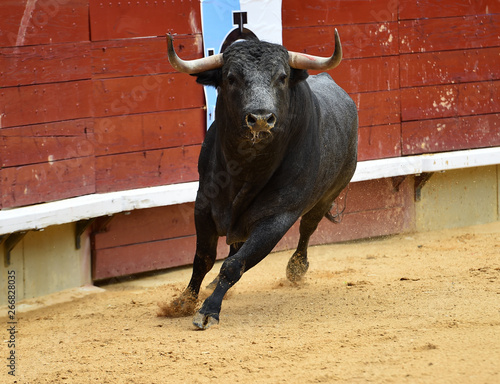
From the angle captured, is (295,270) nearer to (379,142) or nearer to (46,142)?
(46,142)

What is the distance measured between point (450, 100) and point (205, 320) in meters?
4.35

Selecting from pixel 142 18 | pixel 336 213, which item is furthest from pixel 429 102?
pixel 142 18

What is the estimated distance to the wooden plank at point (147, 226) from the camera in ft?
21.1

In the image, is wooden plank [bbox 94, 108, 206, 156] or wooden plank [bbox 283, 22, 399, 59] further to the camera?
wooden plank [bbox 283, 22, 399, 59]

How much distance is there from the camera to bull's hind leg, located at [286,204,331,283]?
6.07 metres

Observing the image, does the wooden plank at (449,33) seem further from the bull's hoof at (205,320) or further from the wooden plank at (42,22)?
the bull's hoof at (205,320)

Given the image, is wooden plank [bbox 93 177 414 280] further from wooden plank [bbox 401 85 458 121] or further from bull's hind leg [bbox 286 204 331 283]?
bull's hind leg [bbox 286 204 331 283]

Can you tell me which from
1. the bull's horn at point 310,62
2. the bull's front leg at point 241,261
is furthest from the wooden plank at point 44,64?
the bull's front leg at point 241,261

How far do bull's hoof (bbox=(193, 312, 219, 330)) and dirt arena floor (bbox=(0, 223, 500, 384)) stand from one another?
5cm

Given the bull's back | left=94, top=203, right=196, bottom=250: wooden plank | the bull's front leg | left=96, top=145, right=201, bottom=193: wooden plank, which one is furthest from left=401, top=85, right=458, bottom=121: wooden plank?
the bull's front leg

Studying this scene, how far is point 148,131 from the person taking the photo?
653 cm

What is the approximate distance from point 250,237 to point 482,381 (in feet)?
5.83

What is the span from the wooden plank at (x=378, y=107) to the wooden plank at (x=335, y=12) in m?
0.63

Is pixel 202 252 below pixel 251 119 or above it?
below
